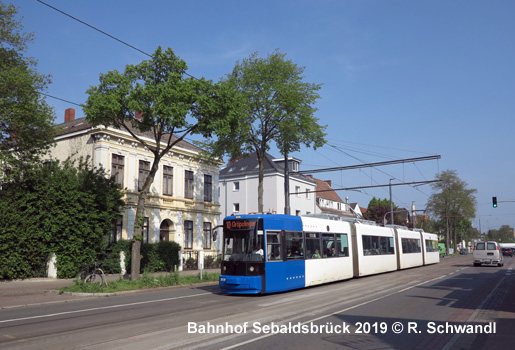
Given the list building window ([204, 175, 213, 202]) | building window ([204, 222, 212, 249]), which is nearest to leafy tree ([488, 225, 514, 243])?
building window ([204, 175, 213, 202])

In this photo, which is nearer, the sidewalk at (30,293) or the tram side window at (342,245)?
the sidewalk at (30,293)

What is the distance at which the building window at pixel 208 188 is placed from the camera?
37.6 m

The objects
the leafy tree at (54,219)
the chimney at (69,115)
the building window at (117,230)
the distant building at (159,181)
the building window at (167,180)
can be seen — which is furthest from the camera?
the chimney at (69,115)

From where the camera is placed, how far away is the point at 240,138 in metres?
26.3

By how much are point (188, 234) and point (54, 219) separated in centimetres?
1362

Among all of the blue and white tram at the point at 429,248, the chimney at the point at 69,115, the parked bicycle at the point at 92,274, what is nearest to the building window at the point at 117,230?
the parked bicycle at the point at 92,274

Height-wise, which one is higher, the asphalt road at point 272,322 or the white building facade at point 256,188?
the white building facade at point 256,188

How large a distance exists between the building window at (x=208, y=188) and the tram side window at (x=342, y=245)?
60.7 ft

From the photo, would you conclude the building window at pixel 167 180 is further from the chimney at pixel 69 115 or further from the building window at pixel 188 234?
the chimney at pixel 69 115

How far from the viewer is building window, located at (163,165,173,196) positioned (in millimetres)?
33125

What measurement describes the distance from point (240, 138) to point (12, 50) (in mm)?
12992

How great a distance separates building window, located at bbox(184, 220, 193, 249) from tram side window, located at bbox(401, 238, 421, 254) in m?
16.4

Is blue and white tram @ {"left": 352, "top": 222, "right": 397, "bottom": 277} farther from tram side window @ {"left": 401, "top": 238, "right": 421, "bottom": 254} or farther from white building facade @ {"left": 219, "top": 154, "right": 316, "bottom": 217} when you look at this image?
white building facade @ {"left": 219, "top": 154, "right": 316, "bottom": 217}

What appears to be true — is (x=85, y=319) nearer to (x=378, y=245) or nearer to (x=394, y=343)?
(x=394, y=343)
